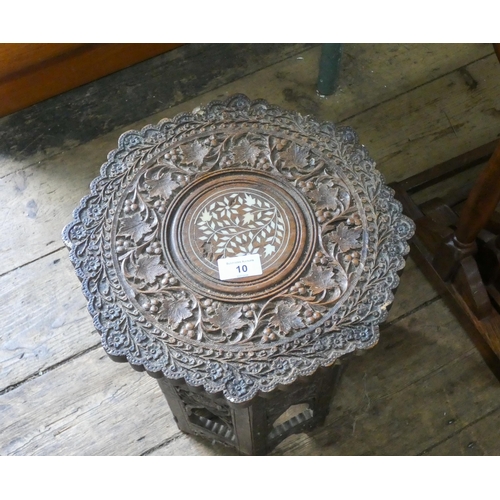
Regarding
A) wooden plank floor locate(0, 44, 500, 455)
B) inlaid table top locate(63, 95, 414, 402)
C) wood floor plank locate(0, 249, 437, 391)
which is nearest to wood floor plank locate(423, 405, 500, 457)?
wooden plank floor locate(0, 44, 500, 455)

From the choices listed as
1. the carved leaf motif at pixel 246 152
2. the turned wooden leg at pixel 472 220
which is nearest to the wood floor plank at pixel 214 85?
the turned wooden leg at pixel 472 220

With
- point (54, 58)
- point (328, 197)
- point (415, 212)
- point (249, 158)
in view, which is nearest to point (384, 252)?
point (328, 197)

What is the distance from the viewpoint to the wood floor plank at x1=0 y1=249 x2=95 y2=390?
5.62 ft

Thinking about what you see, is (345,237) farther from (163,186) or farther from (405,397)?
(405,397)

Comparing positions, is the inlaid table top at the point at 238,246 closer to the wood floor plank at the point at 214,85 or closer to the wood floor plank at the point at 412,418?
the wood floor plank at the point at 412,418

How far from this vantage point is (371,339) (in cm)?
116

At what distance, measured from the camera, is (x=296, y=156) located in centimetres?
133

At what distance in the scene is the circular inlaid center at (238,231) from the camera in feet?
3.99

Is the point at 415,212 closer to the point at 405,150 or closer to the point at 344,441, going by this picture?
the point at 405,150

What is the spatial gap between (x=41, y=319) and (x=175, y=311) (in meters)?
0.70

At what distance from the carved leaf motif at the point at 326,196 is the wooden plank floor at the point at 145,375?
565 mm

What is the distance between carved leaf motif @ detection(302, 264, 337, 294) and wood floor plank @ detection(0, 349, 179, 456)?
633 millimetres

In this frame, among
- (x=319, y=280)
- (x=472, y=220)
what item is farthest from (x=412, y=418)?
(x=319, y=280)

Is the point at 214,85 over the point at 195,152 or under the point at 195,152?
over
